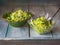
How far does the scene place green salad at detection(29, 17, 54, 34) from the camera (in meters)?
1.21

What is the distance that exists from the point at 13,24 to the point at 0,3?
498 mm

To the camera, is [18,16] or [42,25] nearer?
[42,25]

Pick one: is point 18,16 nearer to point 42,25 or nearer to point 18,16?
point 18,16

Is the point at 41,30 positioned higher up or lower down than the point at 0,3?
lower down

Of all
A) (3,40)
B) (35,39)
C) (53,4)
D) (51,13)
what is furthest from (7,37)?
(53,4)

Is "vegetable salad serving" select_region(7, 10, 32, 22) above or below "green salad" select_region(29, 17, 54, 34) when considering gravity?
above

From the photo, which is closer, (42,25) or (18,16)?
(42,25)

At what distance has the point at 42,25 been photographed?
3.99 feet

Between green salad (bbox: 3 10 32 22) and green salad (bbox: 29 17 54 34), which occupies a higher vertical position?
green salad (bbox: 3 10 32 22)

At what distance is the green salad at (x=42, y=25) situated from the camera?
1.21 meters

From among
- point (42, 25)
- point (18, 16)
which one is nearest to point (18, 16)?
point (18, 16)

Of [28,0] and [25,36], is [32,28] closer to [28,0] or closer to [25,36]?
[25,36]

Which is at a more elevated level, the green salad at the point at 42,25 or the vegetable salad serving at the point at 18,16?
the vegetable salad serving at the point at 18,16

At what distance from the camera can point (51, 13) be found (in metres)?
1.58
